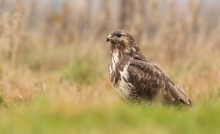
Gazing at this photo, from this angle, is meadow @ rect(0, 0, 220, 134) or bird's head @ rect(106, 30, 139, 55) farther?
bird's head @ rect(106, 30, 139, 55)

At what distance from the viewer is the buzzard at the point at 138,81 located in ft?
19.5

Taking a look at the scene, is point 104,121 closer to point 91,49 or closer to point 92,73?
point 92,73

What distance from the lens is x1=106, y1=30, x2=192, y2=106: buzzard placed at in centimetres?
595

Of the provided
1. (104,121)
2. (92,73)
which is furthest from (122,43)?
(104,121)

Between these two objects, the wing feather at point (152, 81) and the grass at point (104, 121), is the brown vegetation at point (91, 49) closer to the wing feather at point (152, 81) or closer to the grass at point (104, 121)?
the wing feather at point (152, 81)

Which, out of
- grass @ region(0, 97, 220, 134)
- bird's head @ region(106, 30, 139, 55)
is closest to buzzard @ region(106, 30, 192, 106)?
bird's head @ region(106, 30, 139, 55)

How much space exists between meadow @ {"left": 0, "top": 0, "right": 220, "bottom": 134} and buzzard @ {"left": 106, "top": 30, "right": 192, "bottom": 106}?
21 cm

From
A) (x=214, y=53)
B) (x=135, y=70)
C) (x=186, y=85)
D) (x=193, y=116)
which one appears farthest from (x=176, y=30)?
(x=193, y=116)

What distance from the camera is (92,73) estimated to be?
9.05 meters

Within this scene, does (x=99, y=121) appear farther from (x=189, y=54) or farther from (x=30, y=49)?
(x=30, y=49)

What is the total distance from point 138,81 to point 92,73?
308cm

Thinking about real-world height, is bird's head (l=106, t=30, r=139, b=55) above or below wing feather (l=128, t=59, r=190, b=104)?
above

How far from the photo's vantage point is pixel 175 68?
33.4 feet

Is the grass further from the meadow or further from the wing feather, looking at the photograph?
the wing feather
